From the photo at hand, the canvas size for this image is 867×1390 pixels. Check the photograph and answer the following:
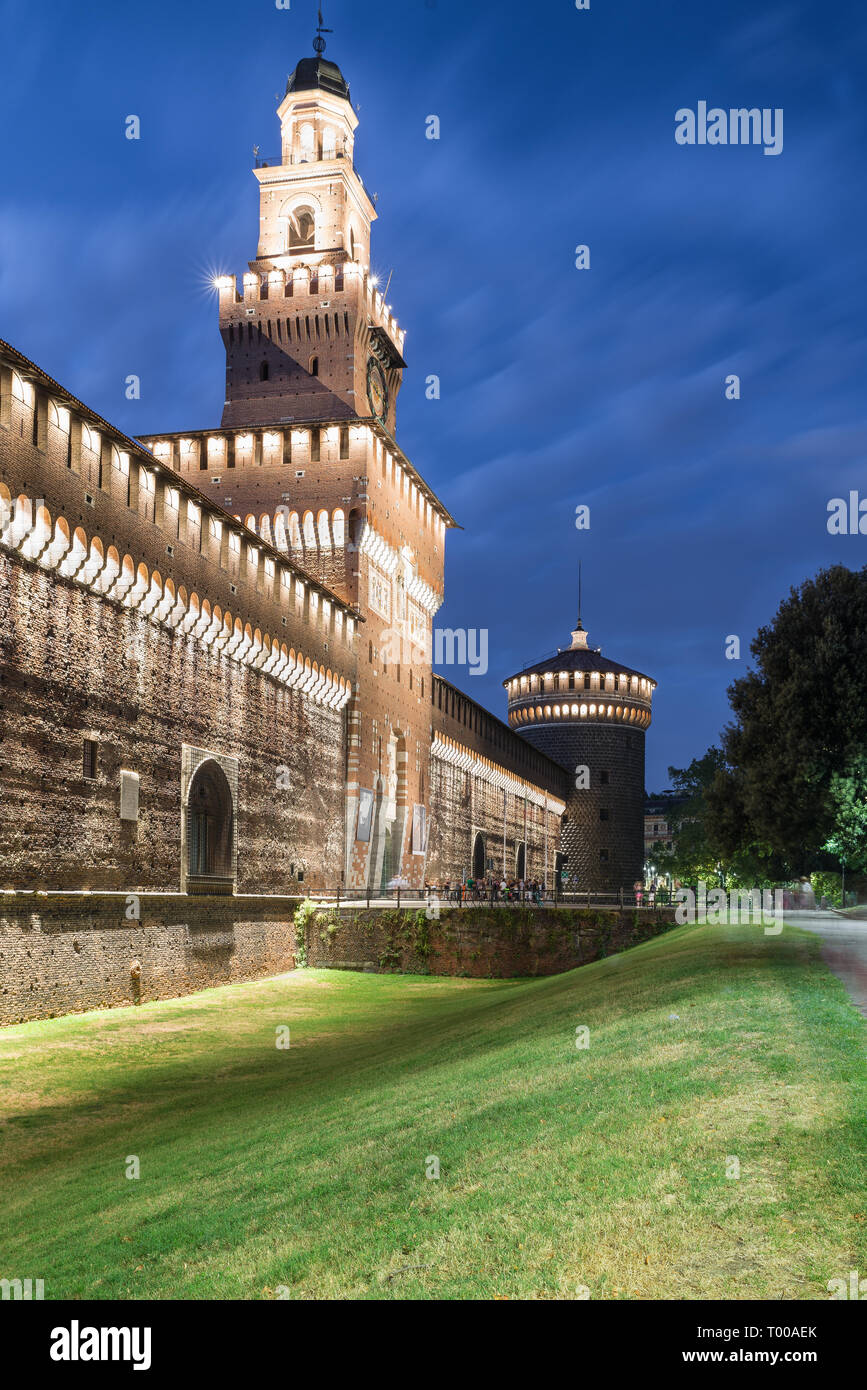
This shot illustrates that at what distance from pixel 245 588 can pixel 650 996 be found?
60.9 feet

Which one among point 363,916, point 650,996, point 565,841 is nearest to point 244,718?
point 363,916

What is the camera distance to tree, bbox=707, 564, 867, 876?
2088 cm

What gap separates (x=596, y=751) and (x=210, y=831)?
47.4m

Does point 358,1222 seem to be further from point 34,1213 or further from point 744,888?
point 744,888

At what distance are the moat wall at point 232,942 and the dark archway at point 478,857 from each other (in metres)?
20.7

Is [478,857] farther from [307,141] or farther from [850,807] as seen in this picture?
[850,807]

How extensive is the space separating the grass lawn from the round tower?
56.2m

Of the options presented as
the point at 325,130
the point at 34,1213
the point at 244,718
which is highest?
the point at 325,130

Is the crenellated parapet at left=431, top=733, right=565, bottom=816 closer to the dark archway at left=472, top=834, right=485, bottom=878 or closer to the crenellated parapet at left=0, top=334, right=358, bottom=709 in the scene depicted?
the dark archway at left=472, top=834, right=485, bottom=878

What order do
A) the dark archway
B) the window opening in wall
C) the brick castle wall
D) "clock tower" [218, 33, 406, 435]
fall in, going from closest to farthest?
the brick castle wall
the window opening in wall
"clock tower" [218, 33, 406, 435]
the dark archway

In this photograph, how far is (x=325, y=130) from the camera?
4512 centimetres

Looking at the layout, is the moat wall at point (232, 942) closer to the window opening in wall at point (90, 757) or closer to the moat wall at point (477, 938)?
the moat wall at point (477, 938)

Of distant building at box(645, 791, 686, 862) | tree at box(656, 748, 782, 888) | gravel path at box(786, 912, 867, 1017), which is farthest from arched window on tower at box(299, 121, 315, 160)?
distant building at box(645, 791, 686, 862)

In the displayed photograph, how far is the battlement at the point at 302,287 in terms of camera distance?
1628 inches
